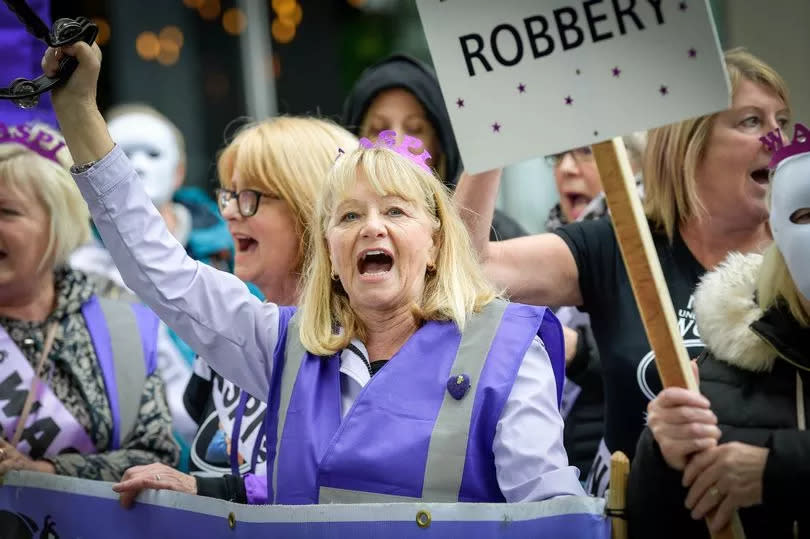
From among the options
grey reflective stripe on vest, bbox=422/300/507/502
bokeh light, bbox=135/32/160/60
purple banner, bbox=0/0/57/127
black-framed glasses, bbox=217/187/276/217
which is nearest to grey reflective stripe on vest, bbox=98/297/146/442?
black-framed glasses, bbox=217/187/276/217

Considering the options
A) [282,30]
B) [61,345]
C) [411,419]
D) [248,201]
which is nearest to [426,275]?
[411,419]

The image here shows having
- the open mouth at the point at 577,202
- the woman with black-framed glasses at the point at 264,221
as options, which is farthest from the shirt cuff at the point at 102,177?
the open mouth at the point at 577,202

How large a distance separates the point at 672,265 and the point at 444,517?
1332mm

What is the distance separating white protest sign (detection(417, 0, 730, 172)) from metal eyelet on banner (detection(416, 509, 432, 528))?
742 mm

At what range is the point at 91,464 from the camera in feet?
12.0

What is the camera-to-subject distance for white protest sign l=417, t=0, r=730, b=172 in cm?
250

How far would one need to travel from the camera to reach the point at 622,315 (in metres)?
3.55

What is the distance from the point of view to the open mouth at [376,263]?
119 inches

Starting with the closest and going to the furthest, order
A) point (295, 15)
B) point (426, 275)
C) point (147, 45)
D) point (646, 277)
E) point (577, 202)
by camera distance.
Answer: point (646, 277) → point (426, 275) → point (577, 202) → point (147, 45) → point (295, 15)

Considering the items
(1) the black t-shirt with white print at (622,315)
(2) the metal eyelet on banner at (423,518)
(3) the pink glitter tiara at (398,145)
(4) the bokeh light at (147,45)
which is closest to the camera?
(2) the metal eyelet on banner at (423,518)

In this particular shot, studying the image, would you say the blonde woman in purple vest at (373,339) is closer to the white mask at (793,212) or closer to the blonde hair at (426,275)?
the blonde hair at (426,275)

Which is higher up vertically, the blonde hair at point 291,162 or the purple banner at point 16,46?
the purple banner at point 16,46

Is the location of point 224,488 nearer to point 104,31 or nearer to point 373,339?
point 373,339

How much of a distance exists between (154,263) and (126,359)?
1201 mm
